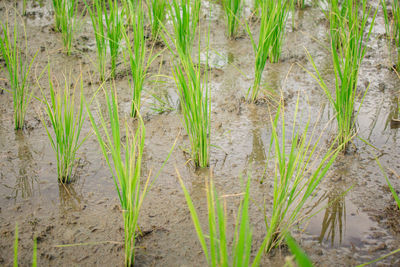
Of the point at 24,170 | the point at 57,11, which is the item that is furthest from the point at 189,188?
the point at 57,11

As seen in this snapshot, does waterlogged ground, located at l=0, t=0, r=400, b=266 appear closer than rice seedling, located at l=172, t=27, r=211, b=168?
Yes

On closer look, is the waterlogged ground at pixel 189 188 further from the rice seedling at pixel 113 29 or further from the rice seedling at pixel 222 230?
the rice seedling at pixel 222 230

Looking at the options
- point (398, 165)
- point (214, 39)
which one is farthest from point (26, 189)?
point (214, 39)

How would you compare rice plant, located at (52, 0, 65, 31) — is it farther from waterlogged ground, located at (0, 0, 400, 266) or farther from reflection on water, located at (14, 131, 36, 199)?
reflection on water, located at (14, 131, 36, 199)

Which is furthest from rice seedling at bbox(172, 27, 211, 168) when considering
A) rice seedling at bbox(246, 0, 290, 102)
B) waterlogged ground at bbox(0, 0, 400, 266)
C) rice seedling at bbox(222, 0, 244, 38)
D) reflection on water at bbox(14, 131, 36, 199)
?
rice seedling at bbox(222, 0, 244, 38)

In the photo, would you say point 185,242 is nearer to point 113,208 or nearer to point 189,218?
→ point 189,218

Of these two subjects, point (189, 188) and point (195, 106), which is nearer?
point (195, 106)

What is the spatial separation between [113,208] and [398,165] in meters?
1.54

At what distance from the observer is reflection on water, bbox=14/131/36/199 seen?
1.95 meters

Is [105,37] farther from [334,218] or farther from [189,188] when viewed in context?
[334,218]

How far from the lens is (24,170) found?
82.7 inches

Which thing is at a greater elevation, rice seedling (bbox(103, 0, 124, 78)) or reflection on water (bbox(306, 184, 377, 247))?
rice seedling (bbox(103, 0, 124, 78))

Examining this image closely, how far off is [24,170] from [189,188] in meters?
0.91

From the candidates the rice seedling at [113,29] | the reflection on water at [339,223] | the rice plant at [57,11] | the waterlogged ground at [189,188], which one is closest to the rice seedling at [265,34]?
the waterlogged ground at [189,188]
